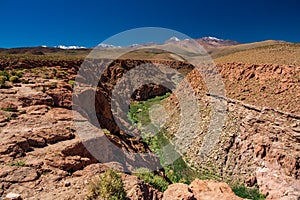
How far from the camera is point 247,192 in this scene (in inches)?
666

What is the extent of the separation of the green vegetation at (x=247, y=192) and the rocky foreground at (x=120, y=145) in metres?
0.45

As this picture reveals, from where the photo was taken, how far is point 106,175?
27.5 ft

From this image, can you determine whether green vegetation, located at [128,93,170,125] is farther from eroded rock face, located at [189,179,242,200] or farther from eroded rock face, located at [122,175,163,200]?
eroded rock face, located at [122,175,163,200]

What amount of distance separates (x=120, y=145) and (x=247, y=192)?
354 inches

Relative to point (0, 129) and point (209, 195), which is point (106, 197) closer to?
point (209, 195)

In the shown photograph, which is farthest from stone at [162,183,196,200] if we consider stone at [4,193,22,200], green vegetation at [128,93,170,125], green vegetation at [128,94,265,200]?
green vegetation at [128,93,170,125]

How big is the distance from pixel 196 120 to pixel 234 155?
6874 mm

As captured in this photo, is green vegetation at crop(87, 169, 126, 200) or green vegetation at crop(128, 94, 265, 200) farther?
green vegetation at crop(128, 94, 265, 200)

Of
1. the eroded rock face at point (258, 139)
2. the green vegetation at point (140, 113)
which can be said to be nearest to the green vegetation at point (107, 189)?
the eroded rock face at point (258, 139)

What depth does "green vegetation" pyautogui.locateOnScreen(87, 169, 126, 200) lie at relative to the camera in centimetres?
780

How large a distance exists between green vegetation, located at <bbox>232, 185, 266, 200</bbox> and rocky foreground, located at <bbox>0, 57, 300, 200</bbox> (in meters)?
→ 0.45

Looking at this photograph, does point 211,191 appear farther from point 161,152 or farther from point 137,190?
point 161,152

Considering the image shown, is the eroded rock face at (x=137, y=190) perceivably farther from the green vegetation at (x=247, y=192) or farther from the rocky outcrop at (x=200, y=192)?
the green vegetation at (x=247, y=192)

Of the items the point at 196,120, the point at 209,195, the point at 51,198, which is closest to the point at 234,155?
the point at 196,120
